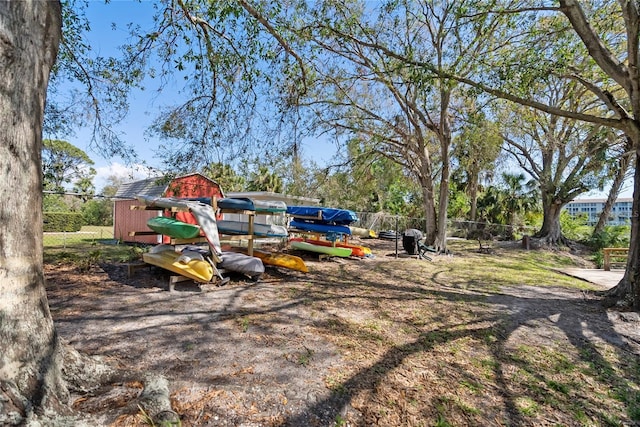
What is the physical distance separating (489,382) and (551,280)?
6292 mm

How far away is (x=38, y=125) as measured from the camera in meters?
1.87

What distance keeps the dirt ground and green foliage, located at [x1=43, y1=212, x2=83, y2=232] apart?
53.2 ft

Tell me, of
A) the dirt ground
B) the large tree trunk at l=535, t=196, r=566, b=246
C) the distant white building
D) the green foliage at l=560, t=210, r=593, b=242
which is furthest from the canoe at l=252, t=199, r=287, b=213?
the green foliage at l=560, t=210, r=593, b=242

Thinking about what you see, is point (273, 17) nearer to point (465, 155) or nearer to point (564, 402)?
point (564, 402)

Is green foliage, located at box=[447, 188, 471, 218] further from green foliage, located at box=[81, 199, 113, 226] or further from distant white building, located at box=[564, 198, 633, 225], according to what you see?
green foliage, located at box=[81, 199, 113, 226]

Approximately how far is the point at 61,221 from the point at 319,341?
2224cm

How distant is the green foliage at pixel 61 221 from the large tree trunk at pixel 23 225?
20933mm

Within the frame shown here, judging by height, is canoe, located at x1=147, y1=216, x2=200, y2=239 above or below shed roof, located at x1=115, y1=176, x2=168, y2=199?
below

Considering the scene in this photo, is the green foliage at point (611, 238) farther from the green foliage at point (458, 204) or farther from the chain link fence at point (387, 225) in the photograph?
the green foliage at point (458, 204)

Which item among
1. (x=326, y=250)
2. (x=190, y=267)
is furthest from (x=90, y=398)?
(x=326, y=250)


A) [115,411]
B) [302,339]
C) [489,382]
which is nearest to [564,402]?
[489,382]

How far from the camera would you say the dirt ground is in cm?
218

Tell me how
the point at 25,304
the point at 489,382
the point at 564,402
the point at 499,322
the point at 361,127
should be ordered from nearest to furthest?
the point at 25,304
the point at 564,402
the point at 489,382
the point at 499,322
the point at 361,127

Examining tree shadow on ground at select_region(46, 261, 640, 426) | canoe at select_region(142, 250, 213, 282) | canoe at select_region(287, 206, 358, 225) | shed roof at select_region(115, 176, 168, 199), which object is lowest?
tree shadow on ground at select_region(46, 261, 640, 426)
